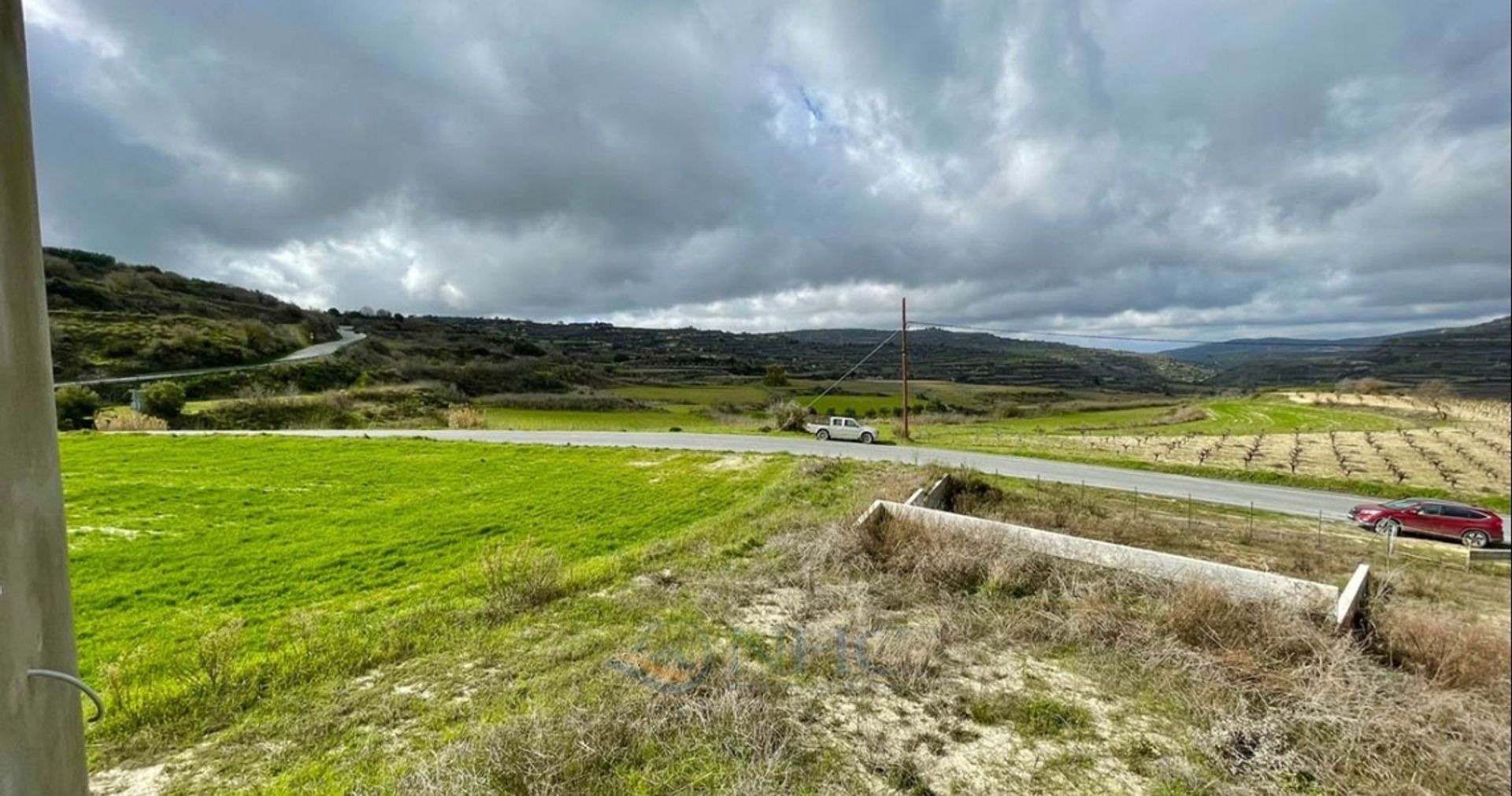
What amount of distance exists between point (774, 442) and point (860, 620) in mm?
20127

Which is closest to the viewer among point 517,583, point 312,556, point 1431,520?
point 517,583

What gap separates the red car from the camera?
10.1 m

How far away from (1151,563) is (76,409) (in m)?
40.1

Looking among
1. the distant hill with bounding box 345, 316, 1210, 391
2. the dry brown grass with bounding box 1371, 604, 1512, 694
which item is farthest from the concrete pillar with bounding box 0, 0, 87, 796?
the distant hill with bounding box 345, 316, 1210, 391

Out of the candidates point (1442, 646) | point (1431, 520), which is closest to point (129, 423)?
point (1442, 646)

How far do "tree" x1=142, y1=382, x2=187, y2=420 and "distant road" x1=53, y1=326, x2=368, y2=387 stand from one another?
4.16 metres

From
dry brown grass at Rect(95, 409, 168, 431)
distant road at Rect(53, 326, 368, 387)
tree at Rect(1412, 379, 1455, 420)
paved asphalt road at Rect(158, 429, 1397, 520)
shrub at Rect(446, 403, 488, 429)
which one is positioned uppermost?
distant road at Rect(53, 326, 368, 387)

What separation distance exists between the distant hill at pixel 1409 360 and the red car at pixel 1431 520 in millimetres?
4235

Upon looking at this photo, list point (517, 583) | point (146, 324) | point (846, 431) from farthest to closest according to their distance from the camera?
point (146, 324) → point (846, 431) → point (517, 583)

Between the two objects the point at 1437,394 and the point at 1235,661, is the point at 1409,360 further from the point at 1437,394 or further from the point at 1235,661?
the point at 1235,661

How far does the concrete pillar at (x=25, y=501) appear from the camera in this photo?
1854 mm

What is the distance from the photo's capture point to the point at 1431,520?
477 inches

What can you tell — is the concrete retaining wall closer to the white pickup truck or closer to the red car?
the red car

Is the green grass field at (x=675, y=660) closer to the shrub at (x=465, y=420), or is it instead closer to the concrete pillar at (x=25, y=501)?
the concrete pillar at (x=25, y=501)
